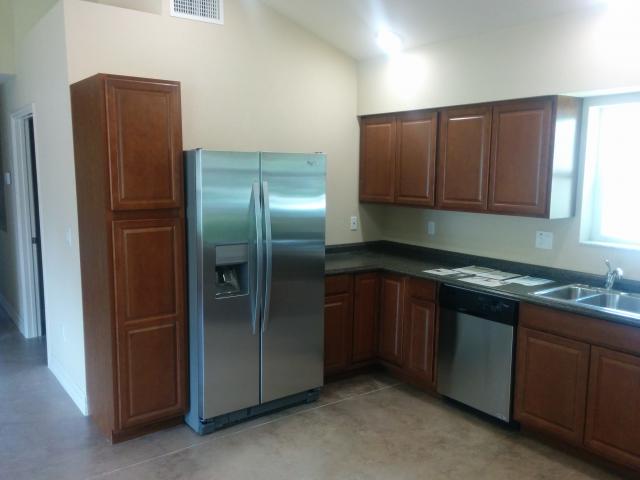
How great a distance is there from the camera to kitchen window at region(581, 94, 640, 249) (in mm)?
3225

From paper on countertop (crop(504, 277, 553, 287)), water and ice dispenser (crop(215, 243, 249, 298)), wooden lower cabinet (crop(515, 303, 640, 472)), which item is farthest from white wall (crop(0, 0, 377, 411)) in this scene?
wooden lower cabinet (crop(515, 303, 640, 472))

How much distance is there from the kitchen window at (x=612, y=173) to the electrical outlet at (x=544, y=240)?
203mm

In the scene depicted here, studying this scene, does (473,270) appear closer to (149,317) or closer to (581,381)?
(581,381)

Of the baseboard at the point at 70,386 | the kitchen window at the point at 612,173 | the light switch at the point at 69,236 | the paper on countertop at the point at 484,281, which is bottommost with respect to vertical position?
the baseboard at the point at 70,386

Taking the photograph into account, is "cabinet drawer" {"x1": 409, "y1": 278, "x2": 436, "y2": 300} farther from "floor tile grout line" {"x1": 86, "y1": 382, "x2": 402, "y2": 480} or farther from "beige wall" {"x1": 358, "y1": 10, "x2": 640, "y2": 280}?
"floor tile grout line" {"x1": 86, "y1": 382, "x2": 402, "y2": 480}

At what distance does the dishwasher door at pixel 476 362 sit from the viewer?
3211 mm

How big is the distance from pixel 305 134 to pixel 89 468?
283 cm

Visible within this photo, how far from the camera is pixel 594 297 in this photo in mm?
3158

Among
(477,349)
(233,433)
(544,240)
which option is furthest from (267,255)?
(544,240)

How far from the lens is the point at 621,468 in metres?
2.79

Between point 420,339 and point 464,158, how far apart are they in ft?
4.42

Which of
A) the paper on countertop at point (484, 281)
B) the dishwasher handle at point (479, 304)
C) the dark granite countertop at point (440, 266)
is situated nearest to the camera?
the dark granite countertop at point (440, 266)

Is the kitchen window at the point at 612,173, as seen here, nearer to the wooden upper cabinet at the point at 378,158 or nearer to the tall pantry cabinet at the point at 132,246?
the wooden upper cabinet at the point at 378,158

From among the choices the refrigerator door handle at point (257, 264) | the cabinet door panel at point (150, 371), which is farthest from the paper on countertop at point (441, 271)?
the cabinet door panel at point (150, 371)
